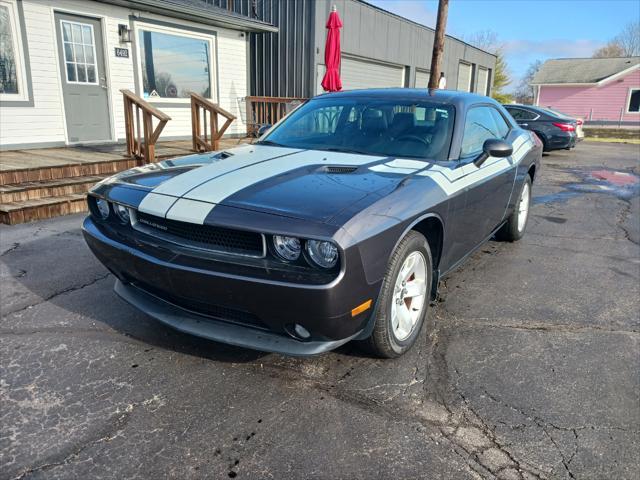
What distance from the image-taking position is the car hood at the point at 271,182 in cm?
253

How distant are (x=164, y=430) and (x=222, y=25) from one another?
11.5m

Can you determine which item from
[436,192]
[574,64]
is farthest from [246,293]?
[574,64]

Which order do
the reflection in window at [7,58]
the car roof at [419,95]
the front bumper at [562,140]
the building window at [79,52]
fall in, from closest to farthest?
1. the car roof at [419,95]
2. the reflection in window at [7,58]
3. the building window at [79,52]
4. the front bumper at [562,140]

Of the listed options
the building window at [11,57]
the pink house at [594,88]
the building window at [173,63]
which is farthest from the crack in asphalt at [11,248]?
the pink house at [594,88]

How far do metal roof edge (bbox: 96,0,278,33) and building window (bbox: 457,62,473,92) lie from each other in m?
13.8

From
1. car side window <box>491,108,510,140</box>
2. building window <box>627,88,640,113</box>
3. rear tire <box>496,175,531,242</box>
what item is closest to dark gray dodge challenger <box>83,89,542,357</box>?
car side window <box>491,108,510,140</box>

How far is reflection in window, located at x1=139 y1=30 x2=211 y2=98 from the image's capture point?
10.7 m

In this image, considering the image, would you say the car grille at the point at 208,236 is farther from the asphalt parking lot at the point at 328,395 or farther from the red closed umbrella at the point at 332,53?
the red closed umbrella at the point at 332,53

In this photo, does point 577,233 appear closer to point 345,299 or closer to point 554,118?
point 345,299

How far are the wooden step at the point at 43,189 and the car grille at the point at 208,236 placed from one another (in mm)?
4441

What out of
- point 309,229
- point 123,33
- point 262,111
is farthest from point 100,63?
point 309,229

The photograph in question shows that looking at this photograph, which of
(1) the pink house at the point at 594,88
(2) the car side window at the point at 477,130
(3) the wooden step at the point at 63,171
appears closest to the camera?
(2) the car side window at the point at 477,130

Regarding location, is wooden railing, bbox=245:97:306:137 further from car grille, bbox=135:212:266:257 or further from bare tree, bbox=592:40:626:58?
bare tree, bbox=592:40:626:58

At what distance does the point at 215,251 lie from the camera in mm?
Result: 2543
